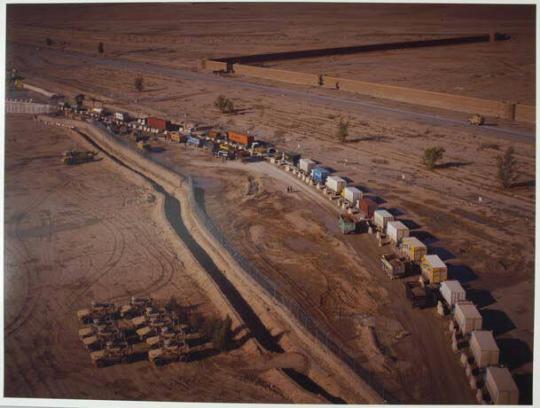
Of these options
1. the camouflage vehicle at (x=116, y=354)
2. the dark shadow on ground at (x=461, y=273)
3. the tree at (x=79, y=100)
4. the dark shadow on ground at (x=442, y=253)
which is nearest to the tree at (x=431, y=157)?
the dark shadow on ground at (x=442, y=253)

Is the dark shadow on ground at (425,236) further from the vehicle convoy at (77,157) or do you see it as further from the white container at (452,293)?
the vehicle convoy at (77,157)

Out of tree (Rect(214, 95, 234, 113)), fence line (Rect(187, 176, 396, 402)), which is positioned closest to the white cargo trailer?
fence line (Rect(187, 176, 396, 402))

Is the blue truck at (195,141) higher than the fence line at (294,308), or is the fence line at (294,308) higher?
the blue truck at (195,141)

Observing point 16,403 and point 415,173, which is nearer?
point 16,403

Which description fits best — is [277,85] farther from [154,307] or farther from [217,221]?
[154,307]

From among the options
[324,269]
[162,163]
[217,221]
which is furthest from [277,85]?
[324,269]

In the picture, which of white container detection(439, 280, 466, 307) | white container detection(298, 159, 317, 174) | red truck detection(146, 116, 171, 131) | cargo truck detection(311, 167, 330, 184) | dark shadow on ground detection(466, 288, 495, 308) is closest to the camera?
white container detection(439, 280, 466, 307)

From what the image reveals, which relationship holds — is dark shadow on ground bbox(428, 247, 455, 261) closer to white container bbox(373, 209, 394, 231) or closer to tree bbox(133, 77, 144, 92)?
white container bbox(373, 209, 394, 231)
